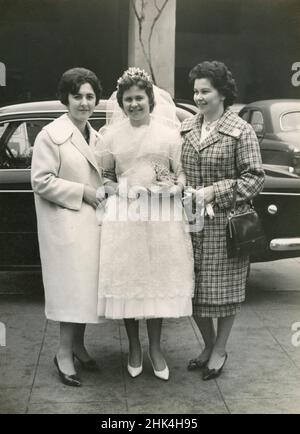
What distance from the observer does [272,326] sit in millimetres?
A: 5078

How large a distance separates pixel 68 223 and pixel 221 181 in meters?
0.92

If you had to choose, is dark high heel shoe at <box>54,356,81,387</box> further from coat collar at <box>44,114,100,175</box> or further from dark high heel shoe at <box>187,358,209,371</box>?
coat collar at <box>44,114,100,175</box>

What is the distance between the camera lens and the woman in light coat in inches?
149

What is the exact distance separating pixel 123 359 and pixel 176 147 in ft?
4.83

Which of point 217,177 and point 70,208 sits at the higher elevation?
point 217,177

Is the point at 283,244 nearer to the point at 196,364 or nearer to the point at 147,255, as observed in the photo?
the point at 196,364

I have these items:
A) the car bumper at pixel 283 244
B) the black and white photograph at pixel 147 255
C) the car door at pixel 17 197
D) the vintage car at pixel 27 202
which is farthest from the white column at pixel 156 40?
the black and white photograph at pixel 147 255

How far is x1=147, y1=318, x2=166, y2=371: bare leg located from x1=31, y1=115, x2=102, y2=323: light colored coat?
36 centimetres

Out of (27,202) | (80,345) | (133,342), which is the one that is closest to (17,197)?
(27,202)

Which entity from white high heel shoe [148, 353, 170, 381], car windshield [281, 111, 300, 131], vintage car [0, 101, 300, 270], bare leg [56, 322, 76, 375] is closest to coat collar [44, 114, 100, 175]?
bare leg [56, 322, 76, 375]

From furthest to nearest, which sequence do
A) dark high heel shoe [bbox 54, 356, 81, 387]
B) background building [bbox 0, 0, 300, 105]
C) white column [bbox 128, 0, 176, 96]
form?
background building [bbox 0, 0, 300, 105]
white column [bbox 128, 0, 176, 96]
dark high heel shoe [bbox 54, 356, 81, 387]

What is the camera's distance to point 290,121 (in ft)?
26.9

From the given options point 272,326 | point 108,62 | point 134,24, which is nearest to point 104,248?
point 272,326

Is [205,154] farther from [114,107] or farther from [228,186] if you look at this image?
[114,107]
